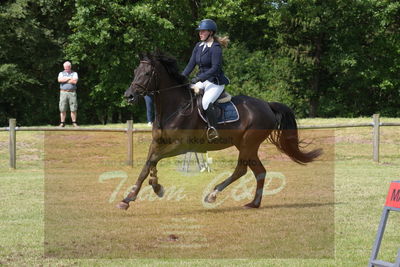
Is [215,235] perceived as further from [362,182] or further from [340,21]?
[340,21]

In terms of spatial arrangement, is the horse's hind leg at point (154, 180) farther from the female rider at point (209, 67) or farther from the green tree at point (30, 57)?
the green tree at point (30, 57)

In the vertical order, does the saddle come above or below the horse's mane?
below

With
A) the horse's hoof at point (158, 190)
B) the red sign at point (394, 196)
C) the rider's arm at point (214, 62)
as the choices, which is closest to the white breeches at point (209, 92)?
the rider's arm at point (214, 62)

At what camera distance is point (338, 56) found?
36031 millimetres

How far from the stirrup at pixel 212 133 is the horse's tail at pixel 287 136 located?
4.45 feet

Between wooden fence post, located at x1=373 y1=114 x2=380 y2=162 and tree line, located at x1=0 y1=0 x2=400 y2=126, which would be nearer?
wooden fence post, located at x1=373 y1=114 x2=380 y2=162

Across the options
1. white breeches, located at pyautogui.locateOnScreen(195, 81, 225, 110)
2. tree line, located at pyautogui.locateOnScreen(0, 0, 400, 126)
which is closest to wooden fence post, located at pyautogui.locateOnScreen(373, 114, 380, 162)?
white breeches, located at pyautogui.locateOnScreen(195, 81, 225, 110)

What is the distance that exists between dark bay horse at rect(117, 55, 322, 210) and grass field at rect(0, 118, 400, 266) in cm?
61

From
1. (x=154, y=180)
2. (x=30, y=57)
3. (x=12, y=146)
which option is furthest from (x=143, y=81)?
(x=30, y=57)

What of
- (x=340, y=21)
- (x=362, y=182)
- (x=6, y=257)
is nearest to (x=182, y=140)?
(x=6, y=257)

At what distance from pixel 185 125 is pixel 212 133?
53cm

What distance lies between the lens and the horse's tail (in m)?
11.6

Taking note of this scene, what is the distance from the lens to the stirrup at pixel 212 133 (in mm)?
10609

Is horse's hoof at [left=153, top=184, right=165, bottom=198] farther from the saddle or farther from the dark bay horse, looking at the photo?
the saddle
